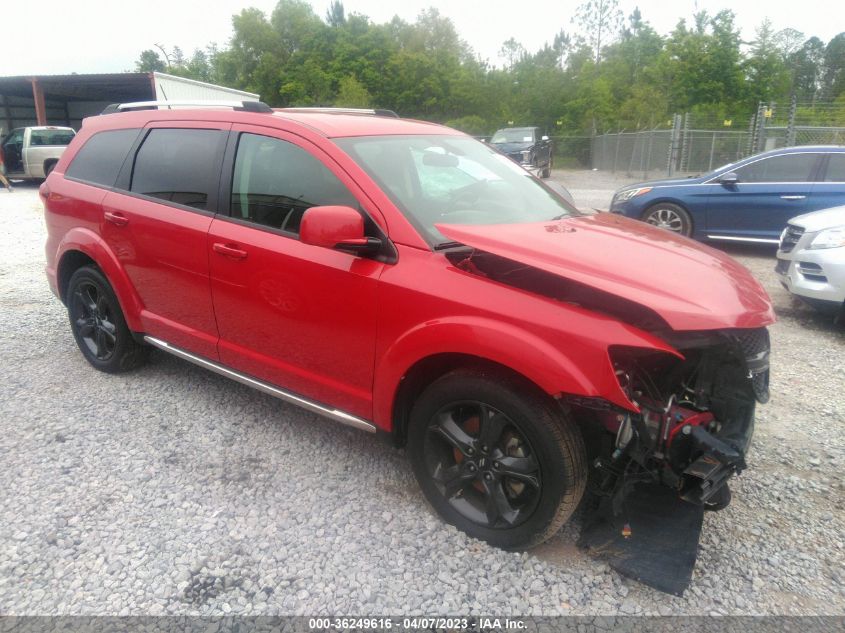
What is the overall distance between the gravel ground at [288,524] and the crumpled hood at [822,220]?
1.94 meters

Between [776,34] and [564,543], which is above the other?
[776,34]

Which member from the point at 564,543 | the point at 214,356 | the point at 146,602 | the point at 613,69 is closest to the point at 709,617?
the point at 564,543

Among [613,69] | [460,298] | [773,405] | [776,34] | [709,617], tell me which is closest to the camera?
[709,617]

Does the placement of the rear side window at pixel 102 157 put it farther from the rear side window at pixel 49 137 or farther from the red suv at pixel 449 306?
the rear side window at pixel 49 137

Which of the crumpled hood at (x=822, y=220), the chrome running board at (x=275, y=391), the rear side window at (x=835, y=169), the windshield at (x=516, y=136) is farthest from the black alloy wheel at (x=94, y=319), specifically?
the windshield at (x=516, y=136)

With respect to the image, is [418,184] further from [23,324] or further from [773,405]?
[23,324]

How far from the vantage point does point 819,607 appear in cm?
237

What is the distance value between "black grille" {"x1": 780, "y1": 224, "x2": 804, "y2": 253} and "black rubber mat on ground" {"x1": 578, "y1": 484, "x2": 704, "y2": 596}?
170 inches

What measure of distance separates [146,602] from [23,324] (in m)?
4.35

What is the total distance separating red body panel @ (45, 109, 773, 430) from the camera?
7.65 ft

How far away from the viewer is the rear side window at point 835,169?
8.34 m

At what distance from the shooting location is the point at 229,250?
328 cm

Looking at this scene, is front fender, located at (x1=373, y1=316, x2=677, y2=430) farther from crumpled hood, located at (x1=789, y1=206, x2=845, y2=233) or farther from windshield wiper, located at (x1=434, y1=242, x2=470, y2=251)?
crumpled hood, located at (x1=789, y1=206, x2=845, y2=233)

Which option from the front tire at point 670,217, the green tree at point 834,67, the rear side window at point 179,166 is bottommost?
the front tire at point 670,217
